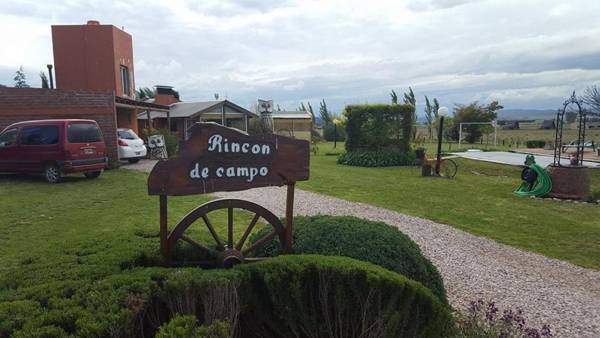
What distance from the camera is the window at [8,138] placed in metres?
13.7

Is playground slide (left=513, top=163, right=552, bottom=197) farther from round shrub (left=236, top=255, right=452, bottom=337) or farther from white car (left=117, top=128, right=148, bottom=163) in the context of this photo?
white car (left=117, top=128, right=148, bottom=163)

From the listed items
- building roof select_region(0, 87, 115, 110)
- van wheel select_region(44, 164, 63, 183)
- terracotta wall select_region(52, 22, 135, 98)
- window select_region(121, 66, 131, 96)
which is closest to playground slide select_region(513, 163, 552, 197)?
van wheel select_region(44, 164, 63, 183)

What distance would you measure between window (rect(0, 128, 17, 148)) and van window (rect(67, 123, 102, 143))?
6.44ft

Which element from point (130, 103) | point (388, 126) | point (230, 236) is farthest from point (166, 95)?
point (230, 236)

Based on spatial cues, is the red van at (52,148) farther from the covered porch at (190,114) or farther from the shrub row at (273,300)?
the covered porch at (190,114)

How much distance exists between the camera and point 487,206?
10.5 m

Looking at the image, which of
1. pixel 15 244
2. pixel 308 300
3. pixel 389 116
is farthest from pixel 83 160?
pixel 389 116

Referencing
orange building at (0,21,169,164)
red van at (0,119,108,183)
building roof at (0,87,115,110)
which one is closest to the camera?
red van at (0,119,108,183)

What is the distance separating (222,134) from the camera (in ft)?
12.7

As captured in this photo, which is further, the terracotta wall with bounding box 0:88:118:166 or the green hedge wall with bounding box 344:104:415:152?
the green hedge wall with bounding box 344:104:415:152

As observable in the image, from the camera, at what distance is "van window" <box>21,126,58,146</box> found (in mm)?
13328

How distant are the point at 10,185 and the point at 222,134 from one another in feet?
39.3

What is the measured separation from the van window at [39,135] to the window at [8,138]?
38 cm

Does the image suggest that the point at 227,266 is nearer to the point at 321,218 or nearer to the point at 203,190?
the point at 203,190
